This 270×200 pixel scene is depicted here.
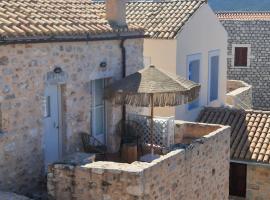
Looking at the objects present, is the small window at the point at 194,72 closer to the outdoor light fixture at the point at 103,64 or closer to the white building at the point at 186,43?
the white building at the point at 186,43

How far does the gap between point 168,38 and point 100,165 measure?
8026mm

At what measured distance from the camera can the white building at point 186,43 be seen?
55.0ft

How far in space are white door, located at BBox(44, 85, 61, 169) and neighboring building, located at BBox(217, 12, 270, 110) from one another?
18486mm

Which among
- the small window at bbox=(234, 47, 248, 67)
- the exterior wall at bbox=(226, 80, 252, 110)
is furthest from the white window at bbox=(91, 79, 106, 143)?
the small window at bbox=(234, 47, 248, 67)

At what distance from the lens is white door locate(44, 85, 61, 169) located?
10.9 metres

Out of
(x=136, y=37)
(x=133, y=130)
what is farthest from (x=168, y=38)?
(x=133, y=130)

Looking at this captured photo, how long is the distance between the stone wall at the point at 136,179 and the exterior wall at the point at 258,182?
5278 millimetres

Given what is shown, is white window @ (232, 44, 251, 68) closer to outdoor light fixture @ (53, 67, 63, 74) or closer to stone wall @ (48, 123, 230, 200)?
stone wall @ (48, 123, 230, 200)

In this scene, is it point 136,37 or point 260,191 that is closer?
point 136,37

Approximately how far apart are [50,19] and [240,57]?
19.0 meters

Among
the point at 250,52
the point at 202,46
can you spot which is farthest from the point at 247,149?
the point at 250,52

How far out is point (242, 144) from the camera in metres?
16.6

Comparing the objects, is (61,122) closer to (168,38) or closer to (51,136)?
(51,136)

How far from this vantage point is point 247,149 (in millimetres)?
16375
